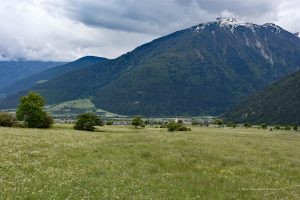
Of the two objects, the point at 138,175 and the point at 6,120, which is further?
the point at 6,120

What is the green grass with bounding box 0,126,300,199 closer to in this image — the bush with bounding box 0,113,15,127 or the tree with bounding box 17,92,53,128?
the bush with bounding box 0,113,15,127

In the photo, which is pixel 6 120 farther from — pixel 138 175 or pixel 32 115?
pixel 138 175

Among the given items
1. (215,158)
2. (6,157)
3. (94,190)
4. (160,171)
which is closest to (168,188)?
(94,190)

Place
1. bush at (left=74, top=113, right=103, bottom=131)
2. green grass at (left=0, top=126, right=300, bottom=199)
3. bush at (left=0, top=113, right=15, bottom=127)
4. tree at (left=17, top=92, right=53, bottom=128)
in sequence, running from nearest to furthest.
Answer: green grass at (left=0, top=126, right=300, bottom=199) → bush at (left=0, top=113, right=15, bottom=127) → tree at (left=17, top=92, right=53, bottom=128) → bush at (left=74, top=113, right=103, bottom=131)

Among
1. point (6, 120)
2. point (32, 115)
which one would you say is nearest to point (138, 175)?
point (6, 120)

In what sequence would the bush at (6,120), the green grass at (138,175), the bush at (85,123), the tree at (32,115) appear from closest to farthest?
1. the green grass at (138,175)
2. the bush at (6,120)
3. the tree at (32,115)
4. the bush at (85,123)

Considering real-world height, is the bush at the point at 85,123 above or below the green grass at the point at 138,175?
above

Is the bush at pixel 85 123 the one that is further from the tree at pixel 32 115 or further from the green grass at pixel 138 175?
the green grass at pixel 138 175

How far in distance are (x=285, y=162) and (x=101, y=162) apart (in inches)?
720

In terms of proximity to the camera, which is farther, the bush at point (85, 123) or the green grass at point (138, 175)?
the bush at point (85, 123)

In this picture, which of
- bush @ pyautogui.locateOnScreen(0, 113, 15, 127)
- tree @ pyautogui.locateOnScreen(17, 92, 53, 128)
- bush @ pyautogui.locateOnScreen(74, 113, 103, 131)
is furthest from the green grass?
bush @ pyautogui.locateOnScreen(74, 113, 103, 131)

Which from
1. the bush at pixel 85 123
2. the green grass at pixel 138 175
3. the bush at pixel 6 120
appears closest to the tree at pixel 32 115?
the bush at pixel 6 120

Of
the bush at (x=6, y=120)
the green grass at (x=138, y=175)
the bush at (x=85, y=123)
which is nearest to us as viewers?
the green grass at (x=138, y=175)

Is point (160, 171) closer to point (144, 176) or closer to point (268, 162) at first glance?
point (144, 176)
